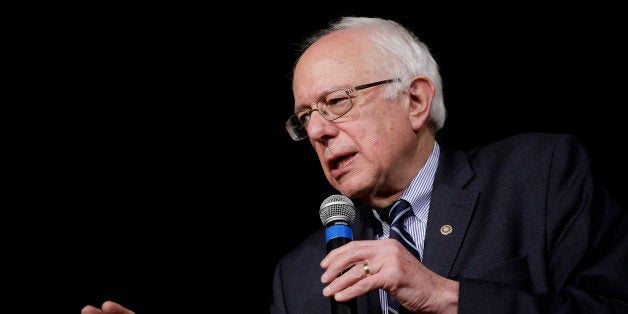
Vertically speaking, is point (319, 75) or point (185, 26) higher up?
point (185, 26)

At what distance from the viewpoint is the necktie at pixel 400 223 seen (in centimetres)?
195

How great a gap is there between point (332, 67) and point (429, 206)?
2.03ft

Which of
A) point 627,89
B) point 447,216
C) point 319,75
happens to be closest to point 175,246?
point 319,75

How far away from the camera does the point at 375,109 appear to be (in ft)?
6.93

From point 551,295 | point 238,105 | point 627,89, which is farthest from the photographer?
point 238,105

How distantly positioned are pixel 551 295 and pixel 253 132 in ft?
6.55

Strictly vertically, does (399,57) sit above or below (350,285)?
above

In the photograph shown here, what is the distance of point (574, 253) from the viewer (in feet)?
5.52

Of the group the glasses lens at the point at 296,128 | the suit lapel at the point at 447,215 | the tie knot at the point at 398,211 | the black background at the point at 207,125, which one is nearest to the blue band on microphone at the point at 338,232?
the suit lapel at the point at 447,215

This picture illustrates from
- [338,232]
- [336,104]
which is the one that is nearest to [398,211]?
[336,104]

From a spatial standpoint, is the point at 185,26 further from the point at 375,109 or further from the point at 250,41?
the point at 375,109

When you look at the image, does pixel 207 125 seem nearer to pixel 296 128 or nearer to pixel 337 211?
pixel 296 128

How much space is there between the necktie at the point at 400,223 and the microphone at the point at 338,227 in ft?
1.38

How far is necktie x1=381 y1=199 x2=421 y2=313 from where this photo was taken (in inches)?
76.7
